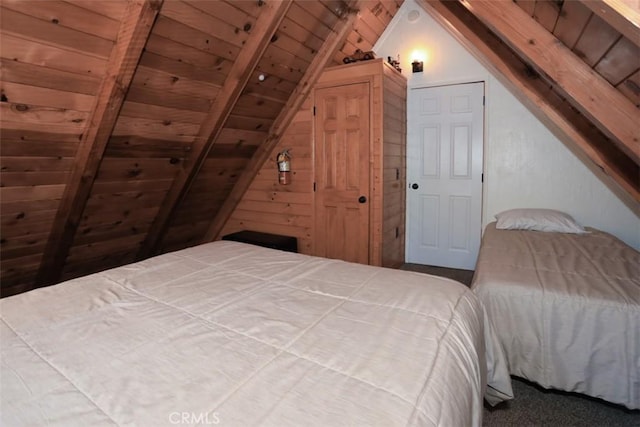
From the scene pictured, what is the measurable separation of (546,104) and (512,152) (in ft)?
2.95

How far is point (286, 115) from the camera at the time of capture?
3336mm

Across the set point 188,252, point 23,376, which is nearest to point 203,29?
point 188,252

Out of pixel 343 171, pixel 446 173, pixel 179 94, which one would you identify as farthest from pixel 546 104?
pixel 179 94

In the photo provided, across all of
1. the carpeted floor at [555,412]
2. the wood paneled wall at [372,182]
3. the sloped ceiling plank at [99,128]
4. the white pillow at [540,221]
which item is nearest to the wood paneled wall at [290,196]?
the wood paneled wall at [372,182]

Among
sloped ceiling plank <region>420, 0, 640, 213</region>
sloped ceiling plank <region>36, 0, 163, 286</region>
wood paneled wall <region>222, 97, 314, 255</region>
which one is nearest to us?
sloped ceiling plank <region>36, 0, 163, 286</region>

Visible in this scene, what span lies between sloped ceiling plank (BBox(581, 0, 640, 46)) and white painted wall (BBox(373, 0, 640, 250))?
8.31ft

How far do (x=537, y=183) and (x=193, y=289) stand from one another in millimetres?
3325

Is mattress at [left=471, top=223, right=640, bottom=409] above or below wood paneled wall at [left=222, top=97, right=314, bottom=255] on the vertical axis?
below

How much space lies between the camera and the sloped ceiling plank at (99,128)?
1682 millimetres

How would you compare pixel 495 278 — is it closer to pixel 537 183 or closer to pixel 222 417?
pixel 222 417

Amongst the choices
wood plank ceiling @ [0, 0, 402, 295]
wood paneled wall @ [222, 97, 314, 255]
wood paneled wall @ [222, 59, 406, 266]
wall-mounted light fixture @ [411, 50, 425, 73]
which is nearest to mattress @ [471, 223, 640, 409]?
wood paneled wall @ [222, 59, 406, 266]

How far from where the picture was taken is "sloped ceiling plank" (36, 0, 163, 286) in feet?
5.52

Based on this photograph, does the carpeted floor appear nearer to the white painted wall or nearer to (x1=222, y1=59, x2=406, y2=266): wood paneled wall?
(x1=222, y1=59, x2=406, y2=266): wood paneled wall

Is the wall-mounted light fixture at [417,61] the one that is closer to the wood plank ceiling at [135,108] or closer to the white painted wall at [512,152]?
the white painted wall at [512,152]
